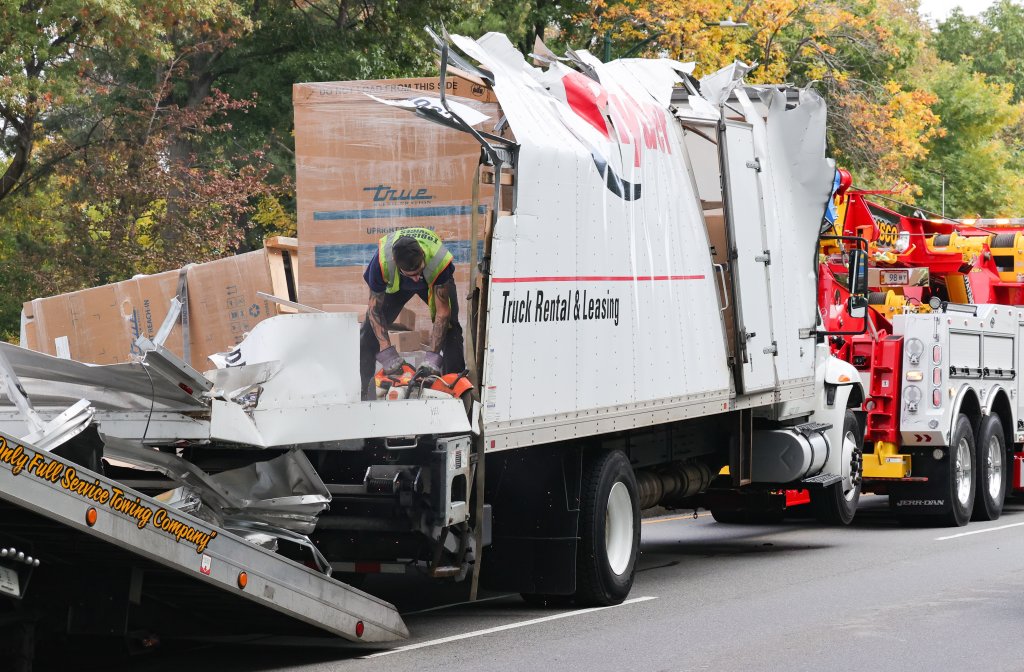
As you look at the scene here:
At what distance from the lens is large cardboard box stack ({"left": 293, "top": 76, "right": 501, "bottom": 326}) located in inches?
319

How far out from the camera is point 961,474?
14.7 m

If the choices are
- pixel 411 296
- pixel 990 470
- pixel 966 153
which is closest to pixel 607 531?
pixel 411 296

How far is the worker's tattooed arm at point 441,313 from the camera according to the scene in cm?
772

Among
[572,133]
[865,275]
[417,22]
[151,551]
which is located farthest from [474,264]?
[417,22]

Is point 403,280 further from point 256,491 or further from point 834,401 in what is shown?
point 834,401

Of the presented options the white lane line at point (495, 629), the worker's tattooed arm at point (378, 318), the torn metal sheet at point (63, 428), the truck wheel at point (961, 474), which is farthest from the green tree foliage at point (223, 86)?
the torn metal sheet at point (63, 428)

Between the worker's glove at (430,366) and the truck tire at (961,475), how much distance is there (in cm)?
814

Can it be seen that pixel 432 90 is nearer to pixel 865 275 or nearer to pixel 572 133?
pixel 572 133

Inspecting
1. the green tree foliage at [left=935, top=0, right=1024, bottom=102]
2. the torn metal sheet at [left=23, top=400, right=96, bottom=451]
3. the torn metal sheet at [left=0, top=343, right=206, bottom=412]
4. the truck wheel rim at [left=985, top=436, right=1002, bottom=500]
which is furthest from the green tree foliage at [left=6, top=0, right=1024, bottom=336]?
the green tree foliage at [left=935, top=0, right=1024, bottom=102]

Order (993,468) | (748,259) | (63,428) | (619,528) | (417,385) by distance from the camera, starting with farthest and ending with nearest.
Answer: (993,468)
(748,259)
(619,528)
(417,385)
(63,428)

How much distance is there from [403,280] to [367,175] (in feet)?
2.49

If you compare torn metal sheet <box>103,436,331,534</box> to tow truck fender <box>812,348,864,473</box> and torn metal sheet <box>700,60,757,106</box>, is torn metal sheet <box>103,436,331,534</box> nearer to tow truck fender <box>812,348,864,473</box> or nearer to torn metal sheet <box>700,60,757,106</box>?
torn metal sheet <box>700,60,757,106</box>

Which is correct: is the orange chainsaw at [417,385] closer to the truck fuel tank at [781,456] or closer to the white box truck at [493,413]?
the white box truck at [493,413]

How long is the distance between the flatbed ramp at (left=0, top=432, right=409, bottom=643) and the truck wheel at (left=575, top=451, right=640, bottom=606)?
5.55ft
